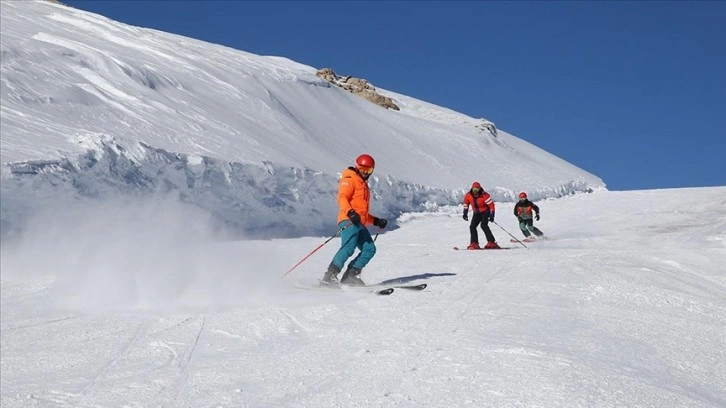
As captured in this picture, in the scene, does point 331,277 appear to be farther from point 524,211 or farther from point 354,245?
point 524,211

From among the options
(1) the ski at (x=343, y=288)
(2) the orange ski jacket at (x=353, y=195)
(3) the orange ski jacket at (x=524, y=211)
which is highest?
(3) the orange ski jacket at (x=524, y=211)

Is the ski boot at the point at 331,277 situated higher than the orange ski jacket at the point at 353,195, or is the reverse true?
the orange ski jacket at the point at 353,195

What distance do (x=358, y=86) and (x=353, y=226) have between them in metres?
40.2

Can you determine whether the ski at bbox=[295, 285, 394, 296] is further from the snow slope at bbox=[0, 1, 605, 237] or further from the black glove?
the snow slope at bbox=[0, 1, 605, 237]

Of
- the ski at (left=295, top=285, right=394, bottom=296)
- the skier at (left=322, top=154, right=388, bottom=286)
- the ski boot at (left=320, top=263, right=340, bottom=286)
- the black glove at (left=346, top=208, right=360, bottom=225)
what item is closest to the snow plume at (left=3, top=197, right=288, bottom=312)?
the ski at (left=295, top=285, right=394, bottom=296)

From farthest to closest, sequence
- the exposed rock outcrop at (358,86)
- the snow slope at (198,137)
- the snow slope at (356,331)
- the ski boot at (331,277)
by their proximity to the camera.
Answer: the exposed rock outcrop at (358,86) < the snow slope at (198,137) < the ski boot at (331,277) < the snow slope at (356,331)

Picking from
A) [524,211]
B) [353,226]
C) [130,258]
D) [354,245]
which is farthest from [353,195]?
[524,211]

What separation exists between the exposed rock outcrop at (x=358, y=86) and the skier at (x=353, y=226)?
116ft

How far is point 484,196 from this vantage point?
15.4 meters

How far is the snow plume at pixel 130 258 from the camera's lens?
7.47 meters

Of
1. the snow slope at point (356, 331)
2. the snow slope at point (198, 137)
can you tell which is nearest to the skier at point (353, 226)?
the snow slope at point (356, 331)

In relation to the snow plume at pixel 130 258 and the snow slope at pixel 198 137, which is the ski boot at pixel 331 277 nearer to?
the snow plume at pixel 130 258

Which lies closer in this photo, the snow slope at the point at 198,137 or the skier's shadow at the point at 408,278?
the skier's shadow at the point at 408,278

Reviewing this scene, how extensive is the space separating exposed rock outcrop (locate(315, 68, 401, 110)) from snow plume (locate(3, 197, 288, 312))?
95.0ft
